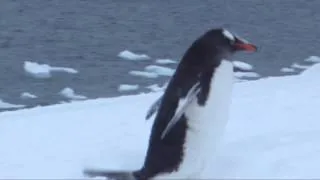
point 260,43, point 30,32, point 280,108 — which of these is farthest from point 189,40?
point 280,108

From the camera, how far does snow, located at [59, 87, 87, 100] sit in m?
7.73

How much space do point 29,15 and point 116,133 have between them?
673 cm

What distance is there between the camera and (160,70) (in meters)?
8.75

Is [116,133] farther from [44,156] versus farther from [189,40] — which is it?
[189,40]

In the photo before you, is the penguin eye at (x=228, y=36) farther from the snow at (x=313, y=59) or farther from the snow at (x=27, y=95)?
the snow at (x=313, y=59)

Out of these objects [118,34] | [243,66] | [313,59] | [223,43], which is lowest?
[313,59]

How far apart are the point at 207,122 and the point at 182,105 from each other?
106mm

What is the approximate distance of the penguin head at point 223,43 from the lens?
3648mm

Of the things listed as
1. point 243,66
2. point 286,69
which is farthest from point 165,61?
point 286,69

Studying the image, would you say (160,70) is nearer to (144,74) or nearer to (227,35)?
(144,74)

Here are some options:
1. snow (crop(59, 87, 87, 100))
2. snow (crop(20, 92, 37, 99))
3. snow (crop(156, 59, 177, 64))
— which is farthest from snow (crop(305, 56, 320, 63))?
snow (crop(20, 92, 37, 99))

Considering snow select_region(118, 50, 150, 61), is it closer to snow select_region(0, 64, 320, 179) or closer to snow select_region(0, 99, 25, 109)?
snow select_region(0, 99, 25, 109)

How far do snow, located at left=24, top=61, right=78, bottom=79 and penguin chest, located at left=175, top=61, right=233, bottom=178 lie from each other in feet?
16.2

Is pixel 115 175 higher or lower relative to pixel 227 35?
lower
